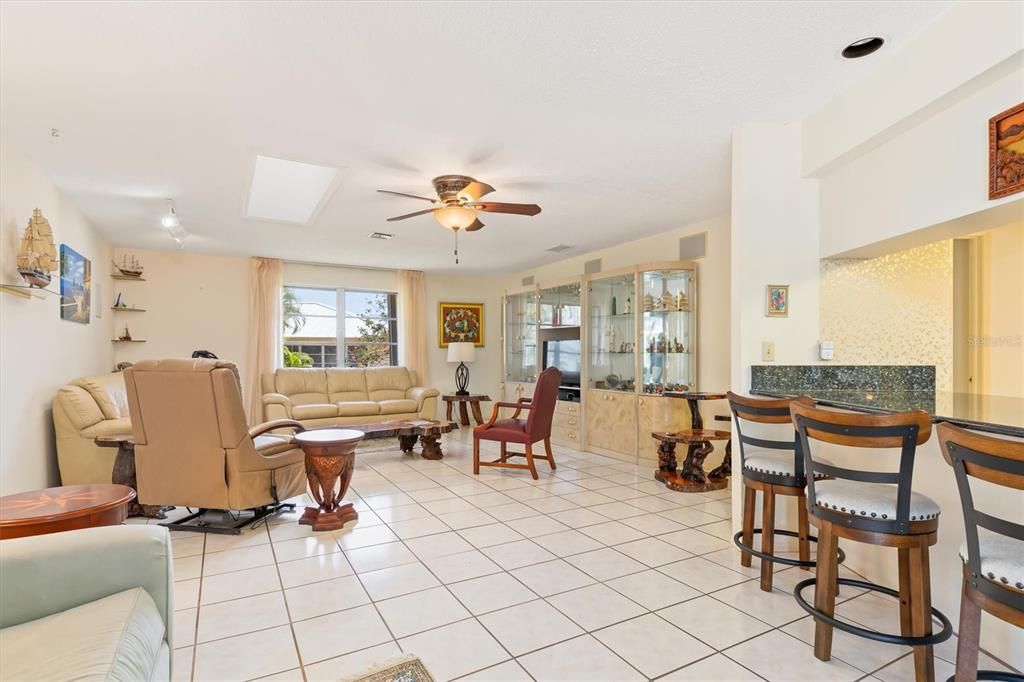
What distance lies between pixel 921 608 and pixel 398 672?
71.0 inches

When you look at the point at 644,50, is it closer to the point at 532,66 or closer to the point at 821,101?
the point at 532,66

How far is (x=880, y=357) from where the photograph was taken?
2.98 metres

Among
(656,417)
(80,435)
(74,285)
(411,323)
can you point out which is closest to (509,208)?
(656,417)

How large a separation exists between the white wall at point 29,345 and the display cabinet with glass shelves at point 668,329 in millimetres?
4982

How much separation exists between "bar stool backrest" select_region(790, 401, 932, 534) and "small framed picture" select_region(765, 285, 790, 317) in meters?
1.21

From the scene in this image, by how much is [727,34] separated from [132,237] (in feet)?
20.2

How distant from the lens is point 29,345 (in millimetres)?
3371

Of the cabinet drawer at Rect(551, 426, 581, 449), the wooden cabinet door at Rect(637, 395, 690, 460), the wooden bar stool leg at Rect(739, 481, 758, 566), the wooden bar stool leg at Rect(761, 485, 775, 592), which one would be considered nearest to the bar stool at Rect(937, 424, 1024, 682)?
the wooden bar stool leg at Rect(761, 485, 775, 592)

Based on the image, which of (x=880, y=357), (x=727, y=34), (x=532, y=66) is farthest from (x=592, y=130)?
(x=880, y=357)

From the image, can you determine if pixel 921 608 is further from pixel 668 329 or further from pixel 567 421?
pixel 567 421

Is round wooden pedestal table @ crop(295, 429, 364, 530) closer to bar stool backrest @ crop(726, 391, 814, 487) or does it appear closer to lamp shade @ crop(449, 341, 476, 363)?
bar stool backrest @ crop(726, 391, 814, 487)

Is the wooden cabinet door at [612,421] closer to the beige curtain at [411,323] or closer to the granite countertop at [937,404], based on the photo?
the granite countertop at [937,404]

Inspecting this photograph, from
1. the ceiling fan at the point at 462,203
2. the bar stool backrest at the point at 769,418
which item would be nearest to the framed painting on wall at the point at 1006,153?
the bar stool backrest at the point at 769,418

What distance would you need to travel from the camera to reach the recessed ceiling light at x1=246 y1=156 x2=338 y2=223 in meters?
3.99
